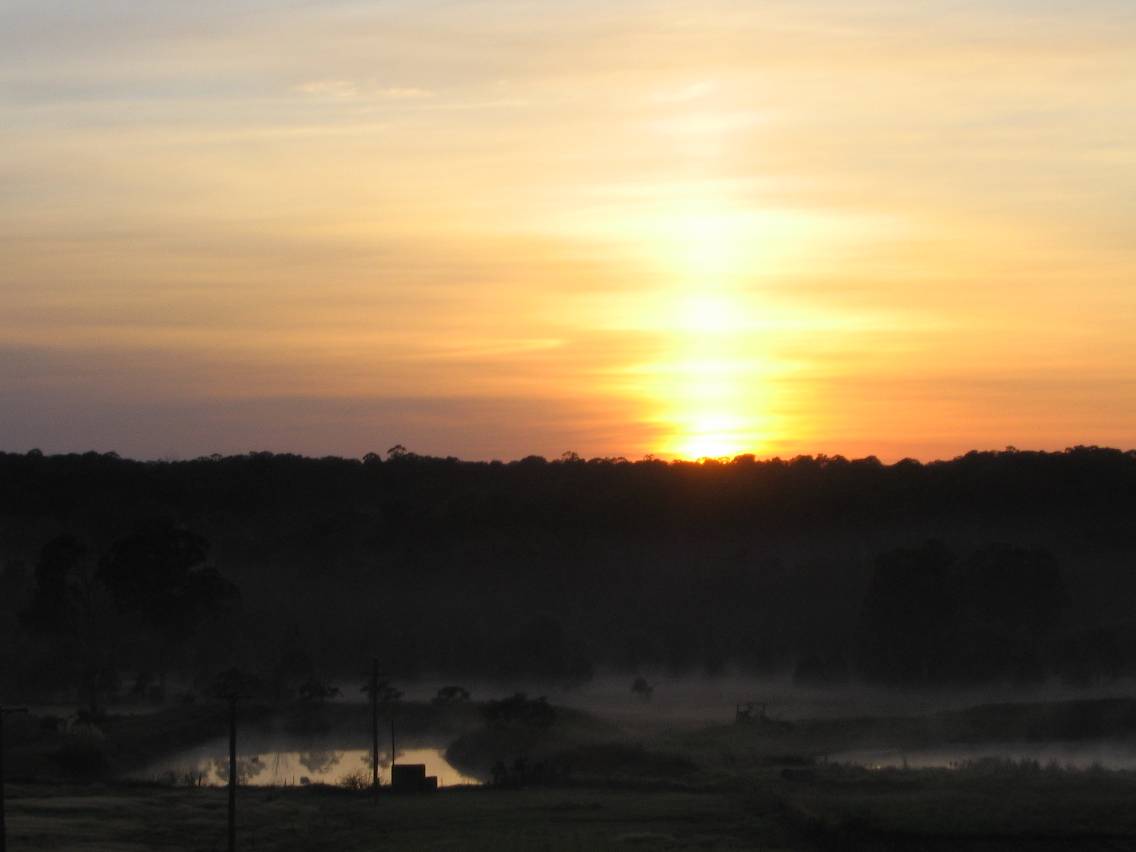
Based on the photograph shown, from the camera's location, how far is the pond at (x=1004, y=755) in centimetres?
6187

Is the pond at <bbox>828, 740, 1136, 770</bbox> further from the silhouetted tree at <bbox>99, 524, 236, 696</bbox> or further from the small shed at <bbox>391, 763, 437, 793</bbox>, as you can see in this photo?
the silhouetted tree at <bbox>99, 524, 236, 696</bbox>

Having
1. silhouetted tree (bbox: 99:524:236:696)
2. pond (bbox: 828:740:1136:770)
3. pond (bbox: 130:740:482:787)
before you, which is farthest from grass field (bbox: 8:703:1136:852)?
silhouetted tree (bbox: 99:524:236:696)

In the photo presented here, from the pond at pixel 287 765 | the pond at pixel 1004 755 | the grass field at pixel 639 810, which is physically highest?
the grass field at pixel 639 810

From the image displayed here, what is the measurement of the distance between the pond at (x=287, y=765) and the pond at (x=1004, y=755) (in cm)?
1590

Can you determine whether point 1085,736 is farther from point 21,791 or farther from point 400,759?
point 21,791

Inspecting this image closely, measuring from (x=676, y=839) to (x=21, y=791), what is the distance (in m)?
21.7

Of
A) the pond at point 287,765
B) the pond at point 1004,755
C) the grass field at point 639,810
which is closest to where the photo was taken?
the grass field at point 639,810

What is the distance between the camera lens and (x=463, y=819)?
43.4 metres

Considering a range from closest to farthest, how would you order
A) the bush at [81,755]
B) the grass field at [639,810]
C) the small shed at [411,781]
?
1. the grass field at [639,810]
2. the small shed at [411,781]
3. the bush at [81,755]

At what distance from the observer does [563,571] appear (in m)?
122

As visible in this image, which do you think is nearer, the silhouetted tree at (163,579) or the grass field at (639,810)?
the grass field at (639,810)

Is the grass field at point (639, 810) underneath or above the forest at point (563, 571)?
underneath

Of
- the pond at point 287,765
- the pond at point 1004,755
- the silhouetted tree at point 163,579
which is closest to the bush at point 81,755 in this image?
the pond at point 287,765

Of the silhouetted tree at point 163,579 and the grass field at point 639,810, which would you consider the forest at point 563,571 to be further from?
the grass field at point 639,810
